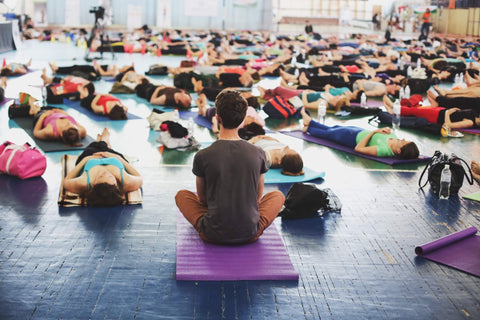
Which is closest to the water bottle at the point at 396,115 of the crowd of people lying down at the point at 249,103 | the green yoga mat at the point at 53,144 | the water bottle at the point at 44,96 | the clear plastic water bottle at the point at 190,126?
the crowd of people lying down at the point at 249,103

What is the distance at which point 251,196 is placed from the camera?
3.63m

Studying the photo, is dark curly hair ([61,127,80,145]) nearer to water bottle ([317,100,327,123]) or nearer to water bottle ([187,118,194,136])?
water bottle ([187,118,194,136])

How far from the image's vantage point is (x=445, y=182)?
200 inches

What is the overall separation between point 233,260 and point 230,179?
1.74 feet

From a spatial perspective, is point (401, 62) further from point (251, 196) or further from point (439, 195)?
point (251, 196)

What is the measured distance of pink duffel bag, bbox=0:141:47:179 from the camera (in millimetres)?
5289

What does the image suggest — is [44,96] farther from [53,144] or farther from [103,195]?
[103,195]

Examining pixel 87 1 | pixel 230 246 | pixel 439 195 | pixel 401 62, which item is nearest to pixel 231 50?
pixel 401 62

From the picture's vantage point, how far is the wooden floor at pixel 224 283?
123 inches

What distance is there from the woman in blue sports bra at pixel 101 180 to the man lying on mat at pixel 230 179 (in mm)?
1095

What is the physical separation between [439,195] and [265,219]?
6.86 feet

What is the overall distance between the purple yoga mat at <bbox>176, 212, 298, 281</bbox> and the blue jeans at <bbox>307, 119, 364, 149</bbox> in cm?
311

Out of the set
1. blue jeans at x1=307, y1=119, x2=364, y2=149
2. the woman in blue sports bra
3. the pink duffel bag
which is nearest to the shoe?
blue jeans at x1=307, y1=119, x2=364, y2=149

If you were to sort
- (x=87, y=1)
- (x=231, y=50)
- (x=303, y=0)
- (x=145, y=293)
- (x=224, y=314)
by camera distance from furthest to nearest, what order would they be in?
(x=303, y=0) < (x=87, y=1) < (x=231, y=50) < (x=145, y=293) < (x=224, y=314)
